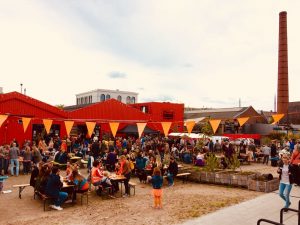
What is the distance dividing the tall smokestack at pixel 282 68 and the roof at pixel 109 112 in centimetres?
1853

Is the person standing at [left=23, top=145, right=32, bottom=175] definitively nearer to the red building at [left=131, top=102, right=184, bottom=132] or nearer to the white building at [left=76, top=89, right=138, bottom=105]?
the red building at [left=131, top=102, right=184, bottom=132]

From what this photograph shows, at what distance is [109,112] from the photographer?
34344 mm

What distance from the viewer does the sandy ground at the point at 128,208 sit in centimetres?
865

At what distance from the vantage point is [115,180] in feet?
38.4

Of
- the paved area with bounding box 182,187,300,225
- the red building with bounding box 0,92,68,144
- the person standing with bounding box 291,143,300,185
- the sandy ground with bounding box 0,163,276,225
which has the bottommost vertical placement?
the sandy ground with bounding box 0,163,276,225

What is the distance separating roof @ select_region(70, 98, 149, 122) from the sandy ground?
1904 centimetres

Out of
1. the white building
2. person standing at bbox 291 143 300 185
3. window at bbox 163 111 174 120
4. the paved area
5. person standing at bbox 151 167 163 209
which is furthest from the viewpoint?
the white building

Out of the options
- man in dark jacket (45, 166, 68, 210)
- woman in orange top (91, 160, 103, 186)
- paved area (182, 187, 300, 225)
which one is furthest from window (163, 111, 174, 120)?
man in dark jacket (45, 166, 68, 210)

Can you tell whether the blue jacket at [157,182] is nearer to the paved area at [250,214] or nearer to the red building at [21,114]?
the paved area at [250,214]

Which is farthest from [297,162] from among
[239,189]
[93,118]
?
[93,118]

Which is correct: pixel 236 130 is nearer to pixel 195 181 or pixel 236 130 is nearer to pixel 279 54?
pixel 279 54

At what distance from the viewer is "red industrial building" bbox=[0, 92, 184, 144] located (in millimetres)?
25844

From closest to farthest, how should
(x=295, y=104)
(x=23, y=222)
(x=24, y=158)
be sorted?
1. (x=23, y=222)
2. (x=24, y=158)
3. (x=295, y=104)

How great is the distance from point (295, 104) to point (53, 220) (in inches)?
2494
